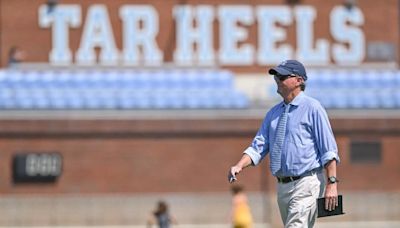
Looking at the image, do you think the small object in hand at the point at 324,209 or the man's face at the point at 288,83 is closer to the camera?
the small object in hand at the point at 324,209

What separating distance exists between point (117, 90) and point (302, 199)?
21215mm

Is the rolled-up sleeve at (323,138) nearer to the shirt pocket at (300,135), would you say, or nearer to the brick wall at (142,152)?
the shirt pocket at (300,135)

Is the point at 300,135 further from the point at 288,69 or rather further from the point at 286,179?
the point at 288,69

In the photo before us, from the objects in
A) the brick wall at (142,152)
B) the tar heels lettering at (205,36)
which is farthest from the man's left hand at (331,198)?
the tar heels lettering at (205,36)

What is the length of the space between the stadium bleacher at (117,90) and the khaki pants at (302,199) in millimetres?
20515

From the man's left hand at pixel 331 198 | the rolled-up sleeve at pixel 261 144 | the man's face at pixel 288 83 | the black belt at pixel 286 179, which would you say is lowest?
the man's left hand at pixel 331 198

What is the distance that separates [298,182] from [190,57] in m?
22.9

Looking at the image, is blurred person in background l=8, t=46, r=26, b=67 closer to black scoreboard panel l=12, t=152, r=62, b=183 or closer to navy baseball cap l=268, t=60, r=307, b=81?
black scoreboard panel l=12, t=152, r=62, b=183

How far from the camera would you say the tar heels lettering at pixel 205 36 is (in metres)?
32.4

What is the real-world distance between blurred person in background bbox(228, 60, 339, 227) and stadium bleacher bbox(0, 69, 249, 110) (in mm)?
20446

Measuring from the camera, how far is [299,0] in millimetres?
33000

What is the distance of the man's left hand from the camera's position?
9.38 meters

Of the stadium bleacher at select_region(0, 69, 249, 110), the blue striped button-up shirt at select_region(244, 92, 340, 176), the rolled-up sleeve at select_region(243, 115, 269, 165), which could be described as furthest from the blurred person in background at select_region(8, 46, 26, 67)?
the blue striped button-up shirt at select_region(244, 92, 340, 176)

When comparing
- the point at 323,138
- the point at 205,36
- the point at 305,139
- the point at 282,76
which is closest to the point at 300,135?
the point at 305,139
